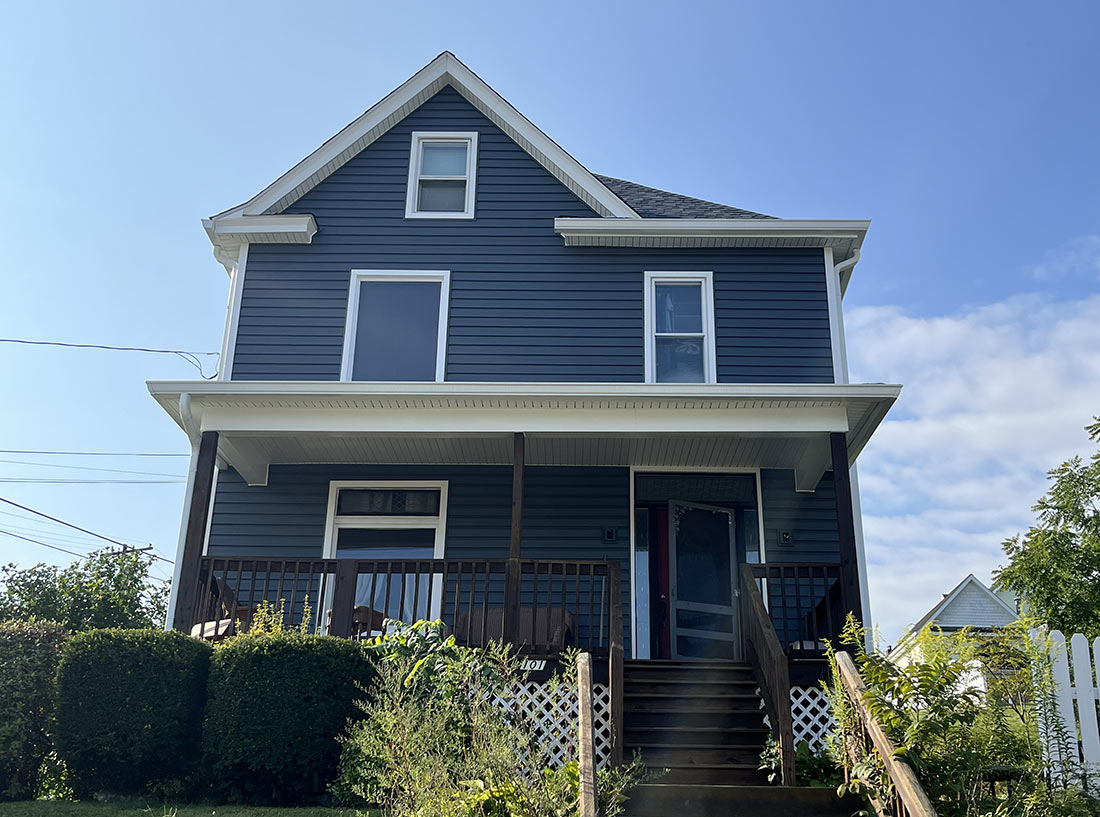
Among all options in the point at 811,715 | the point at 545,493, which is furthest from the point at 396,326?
A: the point at 811,715

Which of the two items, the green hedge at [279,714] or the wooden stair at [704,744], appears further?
the green hedge at [279,714]

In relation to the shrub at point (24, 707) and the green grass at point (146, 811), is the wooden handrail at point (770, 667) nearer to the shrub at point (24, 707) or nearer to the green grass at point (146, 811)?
the green grass at point (146, 811)

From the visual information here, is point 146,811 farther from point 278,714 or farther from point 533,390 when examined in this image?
point 533,390

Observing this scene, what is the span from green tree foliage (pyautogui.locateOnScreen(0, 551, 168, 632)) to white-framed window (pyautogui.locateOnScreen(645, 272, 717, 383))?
10.5 meters

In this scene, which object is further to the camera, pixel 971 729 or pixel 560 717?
pixel 560 717

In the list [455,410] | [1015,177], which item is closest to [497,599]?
[455,410]

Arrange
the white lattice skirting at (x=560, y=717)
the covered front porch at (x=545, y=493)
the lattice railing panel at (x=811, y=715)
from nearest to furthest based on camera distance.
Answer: the white lattice skirting at (x=560, y=717) → the lattice railing panel at (x=811, y=715) → the covered front porch at (x=545, y=493)

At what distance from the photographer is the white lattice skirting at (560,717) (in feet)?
27.2

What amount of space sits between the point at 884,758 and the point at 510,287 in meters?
7.73

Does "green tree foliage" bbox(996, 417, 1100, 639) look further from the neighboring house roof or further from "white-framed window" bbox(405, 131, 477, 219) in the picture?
the neighboring house roof

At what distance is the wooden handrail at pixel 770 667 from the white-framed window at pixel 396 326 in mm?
4332

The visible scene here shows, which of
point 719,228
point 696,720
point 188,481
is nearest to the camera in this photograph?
point 696,720

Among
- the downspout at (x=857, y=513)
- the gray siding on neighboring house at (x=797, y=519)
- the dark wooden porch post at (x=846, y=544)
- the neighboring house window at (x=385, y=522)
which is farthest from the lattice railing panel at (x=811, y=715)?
the neighboring house window at (x=385, y=522)

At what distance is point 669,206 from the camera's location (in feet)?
43.5
